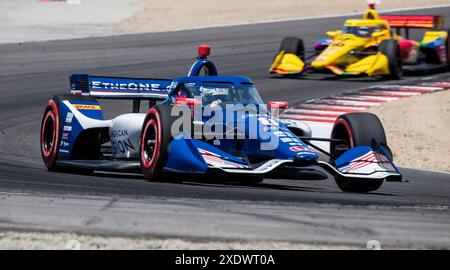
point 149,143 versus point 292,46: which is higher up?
point 292,46

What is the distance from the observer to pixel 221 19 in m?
34.6

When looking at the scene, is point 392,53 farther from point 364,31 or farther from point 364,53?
point 364,31

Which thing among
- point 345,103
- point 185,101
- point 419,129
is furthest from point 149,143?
point 345,103

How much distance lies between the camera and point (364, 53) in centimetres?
2191

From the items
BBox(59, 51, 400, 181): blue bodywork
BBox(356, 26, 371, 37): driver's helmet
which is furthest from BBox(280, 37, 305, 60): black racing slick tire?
Answer: BBox(59, 51, 400, 181): blue bodywork

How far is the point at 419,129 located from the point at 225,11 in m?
22.3

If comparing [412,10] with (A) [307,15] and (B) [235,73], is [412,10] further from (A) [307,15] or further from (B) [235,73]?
(B) [235,73]

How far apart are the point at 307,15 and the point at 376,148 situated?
25.1 m

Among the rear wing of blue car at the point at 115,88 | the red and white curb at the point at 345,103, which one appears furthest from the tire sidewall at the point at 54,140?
the red and white curb at the point at 345,103

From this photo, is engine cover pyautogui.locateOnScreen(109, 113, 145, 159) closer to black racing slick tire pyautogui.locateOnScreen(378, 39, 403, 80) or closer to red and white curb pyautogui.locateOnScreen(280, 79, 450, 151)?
red and white curb pyautogui.locateOnScreen(280, 79, 450, 151)

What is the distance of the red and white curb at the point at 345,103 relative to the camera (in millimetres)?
16500

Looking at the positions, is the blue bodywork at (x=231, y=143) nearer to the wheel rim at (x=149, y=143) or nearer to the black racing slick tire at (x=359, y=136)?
the black racing slick tire at (x=359, y=136)
